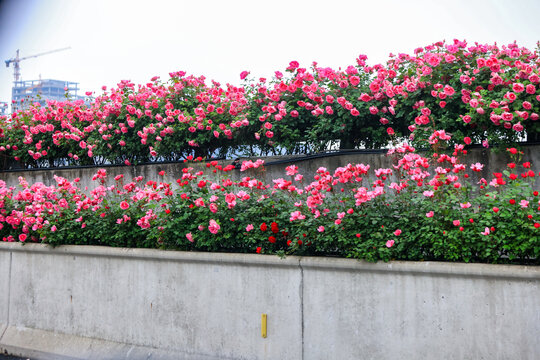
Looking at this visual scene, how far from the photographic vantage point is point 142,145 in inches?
337

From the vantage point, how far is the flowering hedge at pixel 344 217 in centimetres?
448

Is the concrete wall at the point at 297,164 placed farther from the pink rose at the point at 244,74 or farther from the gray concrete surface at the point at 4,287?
the gray concrete surface at the point at 4,287

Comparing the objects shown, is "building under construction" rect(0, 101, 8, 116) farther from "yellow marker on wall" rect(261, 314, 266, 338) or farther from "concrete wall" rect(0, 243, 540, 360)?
"yellow marker on wall" rect(261, 314, 266, 338)

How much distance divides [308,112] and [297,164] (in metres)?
1.07

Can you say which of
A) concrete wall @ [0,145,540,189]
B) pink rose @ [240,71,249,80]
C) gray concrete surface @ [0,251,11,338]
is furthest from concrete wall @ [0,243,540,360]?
pink rose @ [240,71,249,80]

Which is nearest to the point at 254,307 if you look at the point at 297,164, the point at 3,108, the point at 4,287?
the point at 297,164

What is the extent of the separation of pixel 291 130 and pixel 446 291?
360 cm

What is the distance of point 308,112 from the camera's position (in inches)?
291

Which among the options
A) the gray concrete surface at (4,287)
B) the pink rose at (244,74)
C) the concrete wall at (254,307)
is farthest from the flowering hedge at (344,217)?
the pink rose at (244,74)

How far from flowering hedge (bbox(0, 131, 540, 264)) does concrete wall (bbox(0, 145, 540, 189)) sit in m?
0.13

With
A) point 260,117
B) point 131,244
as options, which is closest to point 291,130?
point 260,117

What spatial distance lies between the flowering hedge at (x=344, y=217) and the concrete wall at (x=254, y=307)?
0.25 m

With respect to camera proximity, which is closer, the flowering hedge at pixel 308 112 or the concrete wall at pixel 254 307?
the concrete wall at pixel 254 307

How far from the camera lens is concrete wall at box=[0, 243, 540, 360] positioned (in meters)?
4.18
